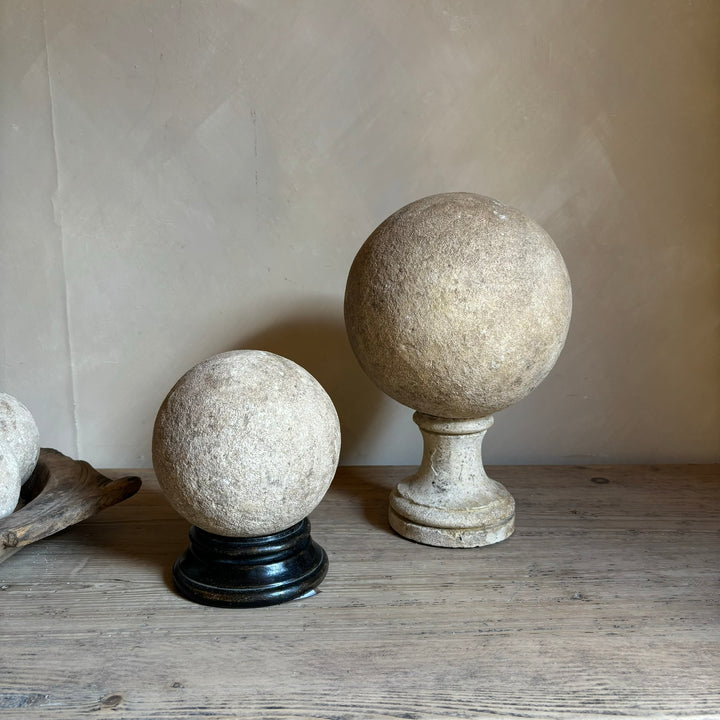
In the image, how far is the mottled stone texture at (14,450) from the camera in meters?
1.59

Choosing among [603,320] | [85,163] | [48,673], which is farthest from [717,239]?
[48,673]

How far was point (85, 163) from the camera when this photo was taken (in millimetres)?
2174

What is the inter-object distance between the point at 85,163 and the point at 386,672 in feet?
5.28

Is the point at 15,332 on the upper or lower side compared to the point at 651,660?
upper

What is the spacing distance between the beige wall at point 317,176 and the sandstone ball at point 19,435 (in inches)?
20.6

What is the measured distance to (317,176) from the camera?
2195 mm

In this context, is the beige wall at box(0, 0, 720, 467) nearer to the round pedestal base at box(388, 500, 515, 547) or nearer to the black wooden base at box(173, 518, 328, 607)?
the round pedestal base at box(388, 500, 515, 547)

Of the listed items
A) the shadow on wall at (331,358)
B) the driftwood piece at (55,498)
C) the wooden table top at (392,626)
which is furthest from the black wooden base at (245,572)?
the shadow on wall at (331,358)

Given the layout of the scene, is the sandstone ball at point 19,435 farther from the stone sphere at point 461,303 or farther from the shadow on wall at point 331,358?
the stone sphere at point 461,303

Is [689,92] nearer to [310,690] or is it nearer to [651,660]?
[651,660]

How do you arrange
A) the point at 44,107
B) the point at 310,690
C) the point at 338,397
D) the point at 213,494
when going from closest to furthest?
the point at 310,690, the point at 213,494, the point at 44,107, the point at 338,397

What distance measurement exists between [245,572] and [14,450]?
1.96ft

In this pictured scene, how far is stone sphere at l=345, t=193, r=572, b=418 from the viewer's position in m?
1.57

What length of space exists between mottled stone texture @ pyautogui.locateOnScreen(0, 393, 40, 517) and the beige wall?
53 cm
